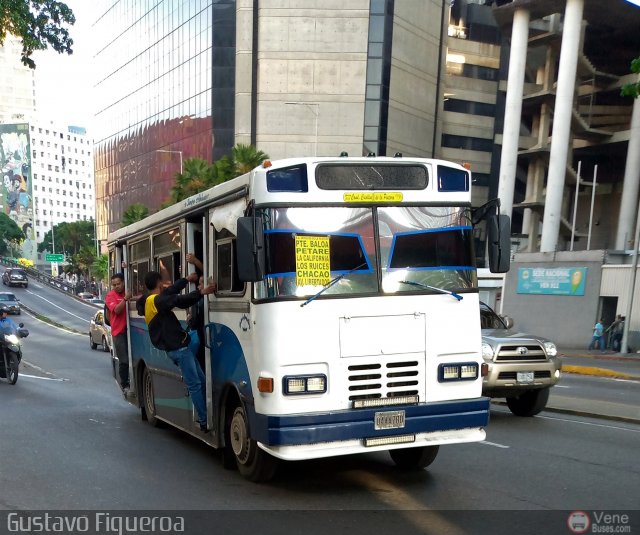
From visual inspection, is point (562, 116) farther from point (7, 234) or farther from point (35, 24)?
point (7, 234)

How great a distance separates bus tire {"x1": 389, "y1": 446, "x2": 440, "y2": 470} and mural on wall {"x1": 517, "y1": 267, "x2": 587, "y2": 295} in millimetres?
27484

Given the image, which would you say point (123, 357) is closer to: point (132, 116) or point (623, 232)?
point (623, 232)

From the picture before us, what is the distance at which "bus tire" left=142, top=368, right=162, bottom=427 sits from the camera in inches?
375

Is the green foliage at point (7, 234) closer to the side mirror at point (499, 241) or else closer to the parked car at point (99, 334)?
the parked car at point (99, 334)

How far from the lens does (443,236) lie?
634 cm

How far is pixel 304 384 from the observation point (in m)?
5.68

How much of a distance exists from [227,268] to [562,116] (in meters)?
36.0

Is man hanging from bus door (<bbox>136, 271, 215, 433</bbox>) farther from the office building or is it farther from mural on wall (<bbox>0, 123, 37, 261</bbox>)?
mural on wall (<bbox>0, 123, 37, 261</bbox>)

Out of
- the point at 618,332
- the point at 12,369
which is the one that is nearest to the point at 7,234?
the point at 618,332

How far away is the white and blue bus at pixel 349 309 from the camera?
5.70 m

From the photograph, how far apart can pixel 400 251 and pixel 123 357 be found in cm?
628

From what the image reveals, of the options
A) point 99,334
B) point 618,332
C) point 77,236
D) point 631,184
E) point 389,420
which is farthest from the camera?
point 77,236

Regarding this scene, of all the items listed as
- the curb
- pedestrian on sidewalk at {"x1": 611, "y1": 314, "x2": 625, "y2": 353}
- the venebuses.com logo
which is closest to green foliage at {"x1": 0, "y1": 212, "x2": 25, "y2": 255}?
pedestrian on sidewalk at {"x1": 611, "y1": 314, "x2": 625, "y2": 353}

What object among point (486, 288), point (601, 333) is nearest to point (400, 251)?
point (601, 333)
